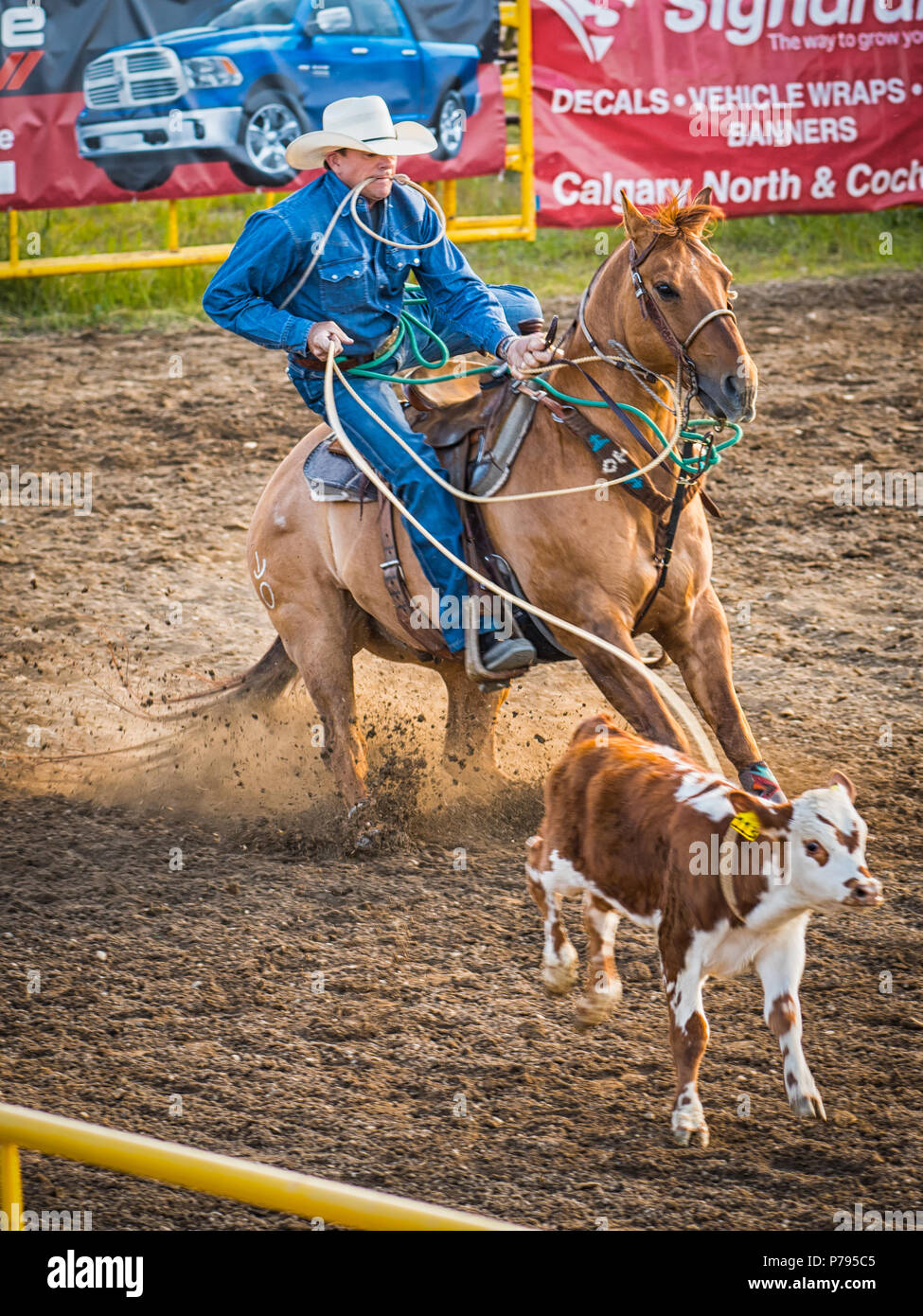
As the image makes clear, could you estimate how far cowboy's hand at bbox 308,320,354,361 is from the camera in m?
5.12

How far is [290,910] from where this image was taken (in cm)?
531

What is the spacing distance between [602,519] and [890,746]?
2.08 metres

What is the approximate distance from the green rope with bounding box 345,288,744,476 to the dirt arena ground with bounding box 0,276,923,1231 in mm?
1612

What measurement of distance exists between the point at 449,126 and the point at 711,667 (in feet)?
27.0

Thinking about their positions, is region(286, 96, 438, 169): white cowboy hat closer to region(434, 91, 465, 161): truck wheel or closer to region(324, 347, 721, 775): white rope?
region(324, 347, 721, 775): white rope

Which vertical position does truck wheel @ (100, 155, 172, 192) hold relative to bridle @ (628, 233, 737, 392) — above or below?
below

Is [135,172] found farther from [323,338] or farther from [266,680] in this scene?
[323,338]

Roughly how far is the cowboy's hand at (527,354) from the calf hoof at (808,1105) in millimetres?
2581

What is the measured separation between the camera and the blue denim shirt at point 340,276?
522 cm

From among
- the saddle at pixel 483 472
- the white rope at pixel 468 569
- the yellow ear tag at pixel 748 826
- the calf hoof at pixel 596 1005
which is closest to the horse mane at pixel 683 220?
the saddle at pixel 483 472

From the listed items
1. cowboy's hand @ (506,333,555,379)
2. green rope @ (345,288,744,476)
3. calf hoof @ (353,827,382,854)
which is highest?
cowboy's hand @ (506,333,555,379)

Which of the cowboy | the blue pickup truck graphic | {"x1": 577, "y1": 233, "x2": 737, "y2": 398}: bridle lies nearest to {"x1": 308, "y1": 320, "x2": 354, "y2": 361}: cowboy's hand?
the cowboy

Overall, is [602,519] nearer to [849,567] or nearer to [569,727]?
[569,727]

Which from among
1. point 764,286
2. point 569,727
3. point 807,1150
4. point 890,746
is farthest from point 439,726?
point 764,286
